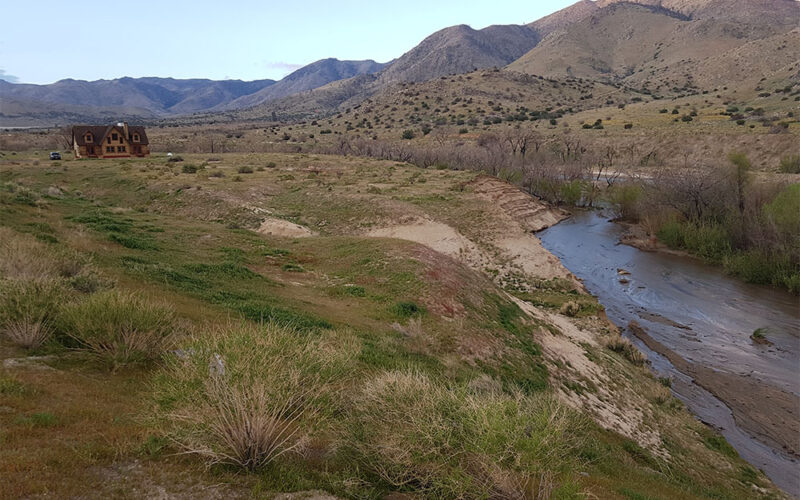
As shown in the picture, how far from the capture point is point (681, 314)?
80.8 feet

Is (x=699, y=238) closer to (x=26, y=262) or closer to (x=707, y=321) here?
(x=707, y=321)

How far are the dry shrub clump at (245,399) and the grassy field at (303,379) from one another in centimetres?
3

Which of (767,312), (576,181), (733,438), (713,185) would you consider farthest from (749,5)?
(733,438)

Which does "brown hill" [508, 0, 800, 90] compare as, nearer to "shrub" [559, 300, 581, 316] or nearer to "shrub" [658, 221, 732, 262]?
"shrub" [658, 221, 732, 262]

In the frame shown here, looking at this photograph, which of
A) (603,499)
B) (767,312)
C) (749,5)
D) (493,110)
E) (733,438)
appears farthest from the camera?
(749,5)

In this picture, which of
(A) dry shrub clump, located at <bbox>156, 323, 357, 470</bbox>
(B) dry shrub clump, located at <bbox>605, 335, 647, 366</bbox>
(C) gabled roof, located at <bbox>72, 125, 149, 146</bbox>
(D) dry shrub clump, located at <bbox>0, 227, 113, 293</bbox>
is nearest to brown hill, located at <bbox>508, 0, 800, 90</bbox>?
(B) dry shrub clump, located at <bbox>605, 335, 647, 366</bbox>

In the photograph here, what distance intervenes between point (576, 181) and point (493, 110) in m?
57.1

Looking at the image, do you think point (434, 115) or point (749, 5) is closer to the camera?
point (434, 115)

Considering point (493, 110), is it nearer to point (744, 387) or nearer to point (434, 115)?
point (434, 115)

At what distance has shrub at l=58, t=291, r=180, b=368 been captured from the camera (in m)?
6.57

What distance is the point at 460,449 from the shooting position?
199 inches

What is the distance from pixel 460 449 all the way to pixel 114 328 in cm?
547

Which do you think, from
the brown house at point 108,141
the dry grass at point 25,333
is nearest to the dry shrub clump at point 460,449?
the dry grass at point 25,333

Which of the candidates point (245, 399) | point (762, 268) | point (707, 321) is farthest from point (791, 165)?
point (245, 399)
